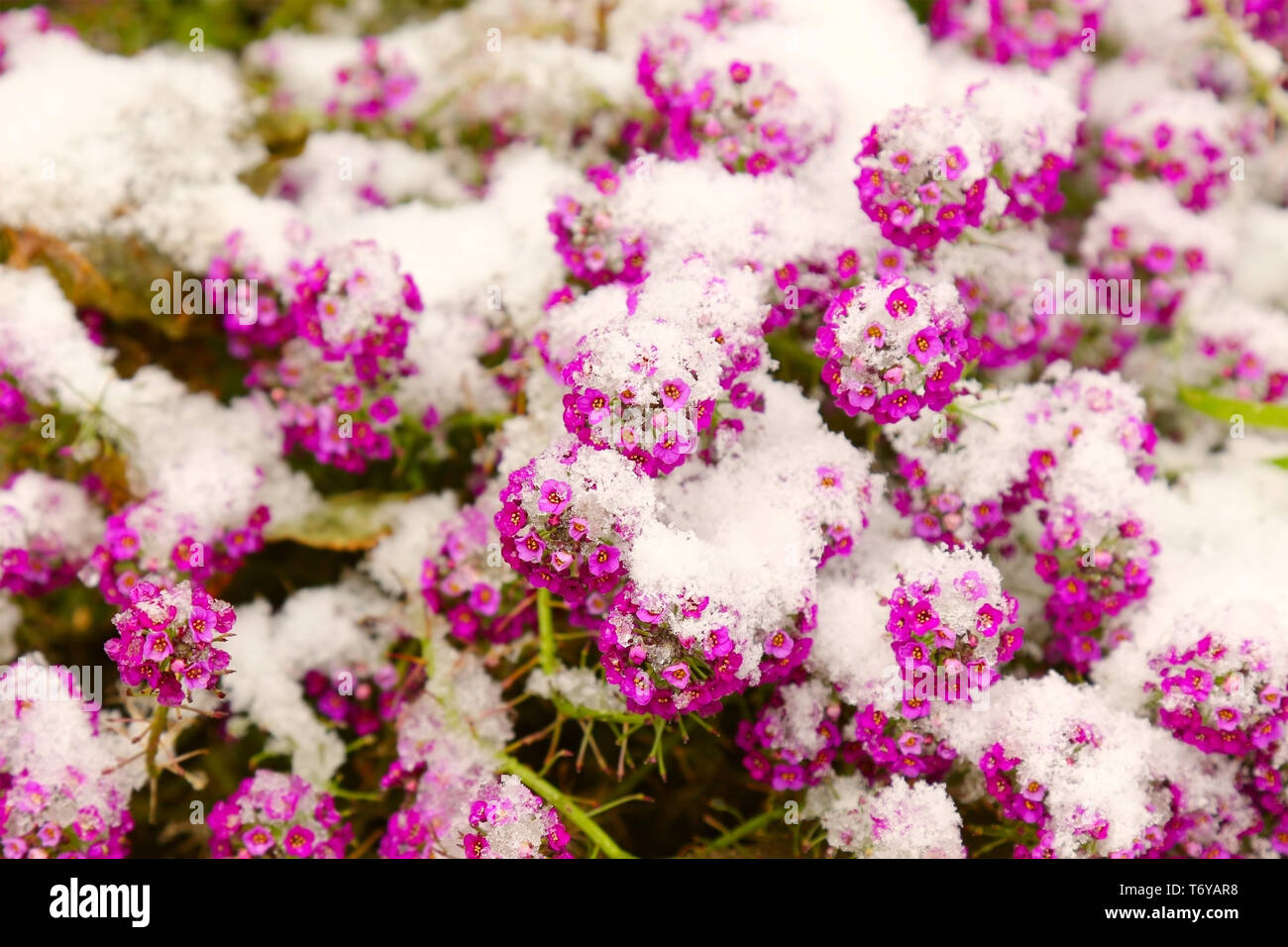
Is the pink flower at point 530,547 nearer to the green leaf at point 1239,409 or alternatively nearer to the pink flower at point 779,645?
the pink flower at point 779,645

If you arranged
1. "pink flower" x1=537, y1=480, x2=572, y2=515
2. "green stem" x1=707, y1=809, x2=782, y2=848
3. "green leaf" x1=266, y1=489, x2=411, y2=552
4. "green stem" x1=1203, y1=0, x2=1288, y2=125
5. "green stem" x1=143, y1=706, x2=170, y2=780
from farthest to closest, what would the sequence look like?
"green stem" x1=1203, y1=0, x2=1288, y2=125 → "green leaf" x1=266, y1=489, x2=411, y2=552 → "green stem" x1=707, y1=809, x2=782, y2=848 → "green stem" x1=143, y1=706, x2=170, y2=780 → "pink flower" x1=537, y1=480, x2=572, y2=515

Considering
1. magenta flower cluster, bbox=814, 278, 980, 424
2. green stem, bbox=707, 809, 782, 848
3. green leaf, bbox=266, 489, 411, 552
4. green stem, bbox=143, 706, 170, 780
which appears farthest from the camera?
green leaf, bbox=266, 489, 411, 552

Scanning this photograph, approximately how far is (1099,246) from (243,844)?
2726 millimetres

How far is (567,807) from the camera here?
2084mm

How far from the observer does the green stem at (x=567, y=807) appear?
2029 mm

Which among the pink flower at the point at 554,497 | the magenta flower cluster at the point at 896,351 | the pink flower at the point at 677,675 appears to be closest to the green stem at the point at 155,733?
the pink flower at the point at 554,497

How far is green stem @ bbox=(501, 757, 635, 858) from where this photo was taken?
Result: 203 cm

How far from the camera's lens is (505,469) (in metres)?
2.44

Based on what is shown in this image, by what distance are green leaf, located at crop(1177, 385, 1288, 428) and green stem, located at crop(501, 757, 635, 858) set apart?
1851 mm

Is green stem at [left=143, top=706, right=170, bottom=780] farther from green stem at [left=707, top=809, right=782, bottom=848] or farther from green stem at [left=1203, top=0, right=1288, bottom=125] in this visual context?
green stem at [left=1203, top=0, right=1288, bottom=125]

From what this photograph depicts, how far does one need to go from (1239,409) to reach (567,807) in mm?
1915

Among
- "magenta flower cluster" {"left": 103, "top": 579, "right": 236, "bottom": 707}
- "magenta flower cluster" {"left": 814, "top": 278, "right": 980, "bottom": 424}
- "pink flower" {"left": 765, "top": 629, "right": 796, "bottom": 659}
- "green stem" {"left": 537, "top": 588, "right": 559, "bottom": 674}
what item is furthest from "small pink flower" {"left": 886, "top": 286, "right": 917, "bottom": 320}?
"magenta flower cluster" {"left": 103, "top": 579, "right": 236, "bottom": 707}

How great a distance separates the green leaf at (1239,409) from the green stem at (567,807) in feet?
6.07
